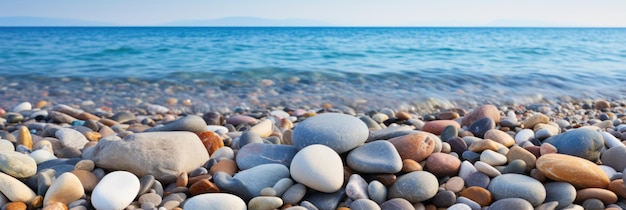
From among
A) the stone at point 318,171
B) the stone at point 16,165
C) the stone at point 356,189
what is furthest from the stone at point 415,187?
the stone at point 16,165

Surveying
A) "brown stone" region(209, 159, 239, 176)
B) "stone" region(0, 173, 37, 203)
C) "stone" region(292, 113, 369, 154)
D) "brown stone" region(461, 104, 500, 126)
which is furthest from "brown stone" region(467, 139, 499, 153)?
"stone" region(0, 173, 37, 203)

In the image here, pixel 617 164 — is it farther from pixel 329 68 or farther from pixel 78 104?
pixel 329 68

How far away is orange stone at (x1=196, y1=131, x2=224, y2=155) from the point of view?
7.95 feet

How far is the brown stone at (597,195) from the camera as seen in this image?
1.79 meters

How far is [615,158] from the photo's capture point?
2.09 m

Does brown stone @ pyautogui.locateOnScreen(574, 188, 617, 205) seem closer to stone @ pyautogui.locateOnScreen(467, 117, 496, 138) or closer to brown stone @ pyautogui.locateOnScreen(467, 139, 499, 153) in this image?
brown stone @ pyautogui.locateOnScreen(467, 139, 499, 153)

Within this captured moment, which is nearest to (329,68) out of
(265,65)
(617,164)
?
(265,65)

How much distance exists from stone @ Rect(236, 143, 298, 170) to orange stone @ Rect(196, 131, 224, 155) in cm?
28

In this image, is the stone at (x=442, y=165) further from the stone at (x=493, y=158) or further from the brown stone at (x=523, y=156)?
the brown stone at (x=523, y=156)

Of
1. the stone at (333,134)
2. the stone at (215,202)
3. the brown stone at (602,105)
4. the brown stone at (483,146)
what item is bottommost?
the brown stone at (602,105)

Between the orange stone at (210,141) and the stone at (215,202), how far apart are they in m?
0.67

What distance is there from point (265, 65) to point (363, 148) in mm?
6376

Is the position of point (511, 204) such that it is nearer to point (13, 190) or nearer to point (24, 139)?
point (13, 190)

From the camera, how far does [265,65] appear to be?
829cm
